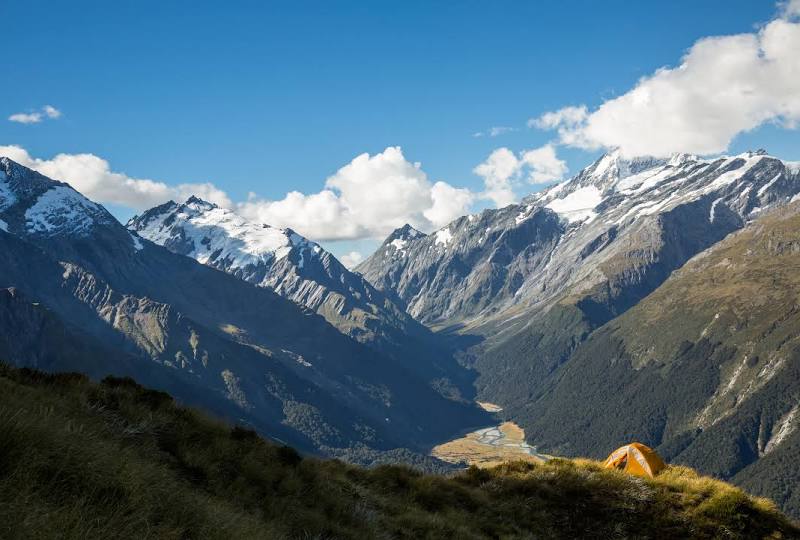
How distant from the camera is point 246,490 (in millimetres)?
15508

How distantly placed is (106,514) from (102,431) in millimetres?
6253

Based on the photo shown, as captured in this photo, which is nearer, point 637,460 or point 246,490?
point 246,490

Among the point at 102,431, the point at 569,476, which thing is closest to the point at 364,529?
the point at 102,431

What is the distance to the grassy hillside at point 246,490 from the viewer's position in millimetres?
8766

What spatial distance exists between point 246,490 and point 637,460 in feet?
93.3

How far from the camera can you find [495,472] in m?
28.3

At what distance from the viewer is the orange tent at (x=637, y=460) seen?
34188 mm

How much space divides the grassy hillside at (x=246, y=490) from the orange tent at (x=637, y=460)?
22.2 ft

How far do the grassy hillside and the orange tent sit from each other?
6761 mm

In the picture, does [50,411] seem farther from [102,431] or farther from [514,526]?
[514,526]

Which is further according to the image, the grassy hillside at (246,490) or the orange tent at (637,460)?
the orange tent at (637,460)

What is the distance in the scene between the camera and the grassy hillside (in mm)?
8766

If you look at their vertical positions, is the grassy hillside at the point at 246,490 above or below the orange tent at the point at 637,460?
below

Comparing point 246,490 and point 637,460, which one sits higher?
point 637,460
